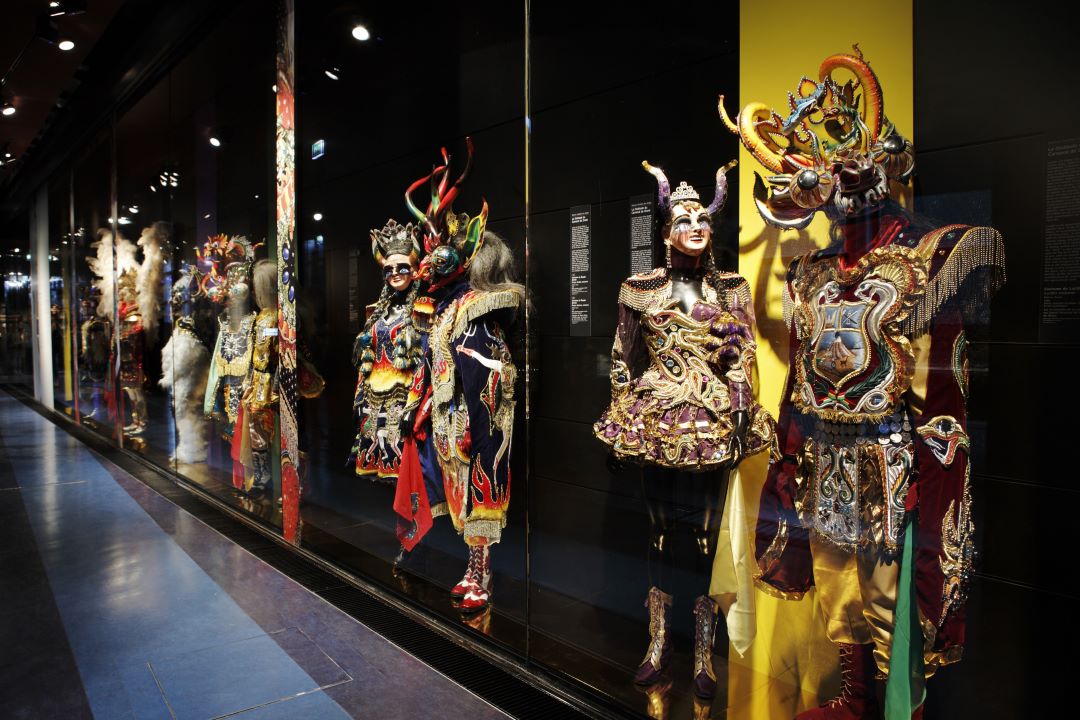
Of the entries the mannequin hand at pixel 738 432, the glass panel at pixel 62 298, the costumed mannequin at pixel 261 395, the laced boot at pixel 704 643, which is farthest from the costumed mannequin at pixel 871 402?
the glass panel at pixel 62 298

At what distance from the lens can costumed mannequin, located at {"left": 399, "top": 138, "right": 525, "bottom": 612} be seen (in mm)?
3062

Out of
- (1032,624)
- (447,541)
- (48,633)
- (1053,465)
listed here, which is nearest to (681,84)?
(1053,465)

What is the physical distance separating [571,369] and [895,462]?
1.39 m

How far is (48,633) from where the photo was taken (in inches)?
118

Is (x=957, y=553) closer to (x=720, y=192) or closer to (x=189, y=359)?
(x=720, y=192)

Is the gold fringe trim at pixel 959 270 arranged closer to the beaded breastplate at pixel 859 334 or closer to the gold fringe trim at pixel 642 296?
the beaded breastplate at pixel 859 334

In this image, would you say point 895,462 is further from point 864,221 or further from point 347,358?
point 347,358

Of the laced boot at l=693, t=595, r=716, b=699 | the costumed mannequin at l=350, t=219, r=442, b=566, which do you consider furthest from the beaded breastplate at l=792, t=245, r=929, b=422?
the costumed mannequin at l=350, t=219, r=442, b=566

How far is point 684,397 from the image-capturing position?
2.18 meters

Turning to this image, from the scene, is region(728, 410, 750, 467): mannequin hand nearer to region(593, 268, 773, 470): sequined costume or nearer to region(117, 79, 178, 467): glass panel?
region(593, 268, 773, 470): sequined costume

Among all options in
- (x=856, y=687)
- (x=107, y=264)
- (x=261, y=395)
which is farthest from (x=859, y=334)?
(x=107, y=264)

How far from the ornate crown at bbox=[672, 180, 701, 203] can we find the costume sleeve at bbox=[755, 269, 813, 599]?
44 centimetres

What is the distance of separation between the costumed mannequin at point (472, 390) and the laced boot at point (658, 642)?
0.90 metres

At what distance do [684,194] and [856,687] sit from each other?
5.01ft
